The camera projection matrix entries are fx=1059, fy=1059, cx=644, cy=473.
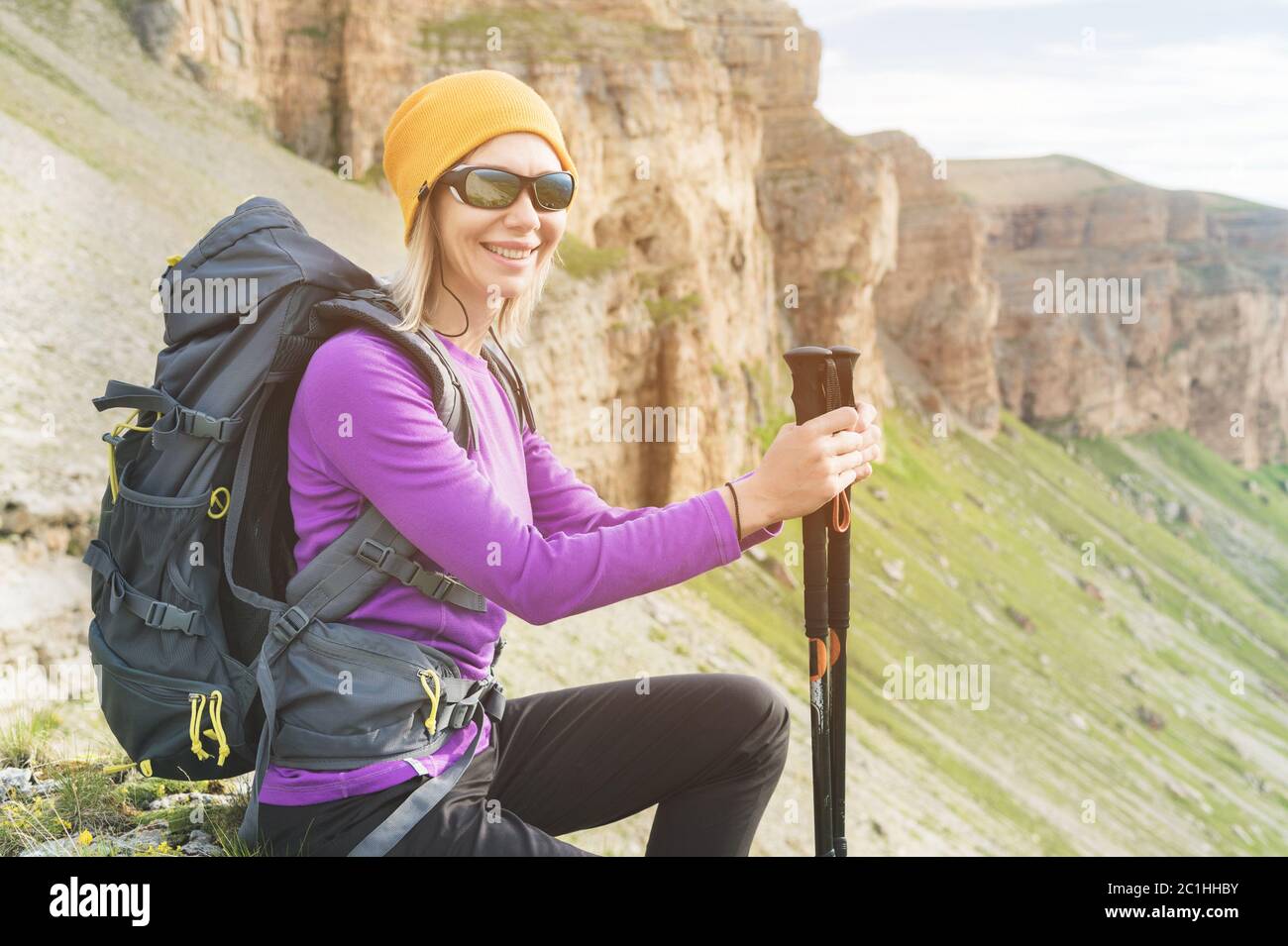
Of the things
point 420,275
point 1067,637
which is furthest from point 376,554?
point 1067,637

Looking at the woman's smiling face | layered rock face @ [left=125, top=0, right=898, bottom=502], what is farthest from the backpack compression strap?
layered rock face @ [left=125, top=0, right=898, bottom=502]

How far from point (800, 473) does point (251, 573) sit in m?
1.67

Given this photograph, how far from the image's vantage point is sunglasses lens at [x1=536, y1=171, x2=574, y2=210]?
3458 mm

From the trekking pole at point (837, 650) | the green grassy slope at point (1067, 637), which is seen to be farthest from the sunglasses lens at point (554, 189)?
the green grassy slope at point (1067, 637)

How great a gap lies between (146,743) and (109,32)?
52453 millimetres

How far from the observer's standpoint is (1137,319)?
160375mm

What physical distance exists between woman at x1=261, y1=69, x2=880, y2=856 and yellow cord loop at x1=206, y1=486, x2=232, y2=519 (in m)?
0.19

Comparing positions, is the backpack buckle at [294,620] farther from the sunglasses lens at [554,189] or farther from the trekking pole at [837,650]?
the trekking pole at [837,650]

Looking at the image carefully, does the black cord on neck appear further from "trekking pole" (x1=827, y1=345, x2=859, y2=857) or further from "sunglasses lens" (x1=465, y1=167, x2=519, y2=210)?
"trekking pole" (x1=827, y1=345, x2=859, y2=857)

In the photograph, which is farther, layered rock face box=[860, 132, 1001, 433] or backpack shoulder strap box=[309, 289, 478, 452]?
layered rock face box=[860, 132, 1001, 433]

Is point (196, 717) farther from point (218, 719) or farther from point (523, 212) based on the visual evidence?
point (523, 212)

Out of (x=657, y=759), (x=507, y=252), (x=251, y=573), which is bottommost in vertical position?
(x=657, y=759)
